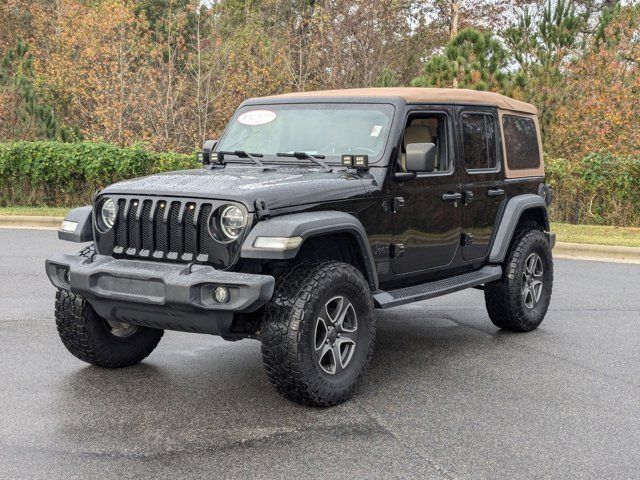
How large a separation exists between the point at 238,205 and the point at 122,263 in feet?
2.79

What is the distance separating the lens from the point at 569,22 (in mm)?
22594

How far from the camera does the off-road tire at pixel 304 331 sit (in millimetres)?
5004

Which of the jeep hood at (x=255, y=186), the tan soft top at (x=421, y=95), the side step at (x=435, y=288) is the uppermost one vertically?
the tan soft top at (x=421, y=95)

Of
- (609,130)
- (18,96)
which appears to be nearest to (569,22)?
(609,130)

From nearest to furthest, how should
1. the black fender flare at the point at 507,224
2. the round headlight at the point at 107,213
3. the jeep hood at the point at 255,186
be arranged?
the jeep hood at the point at 255,186
the round headlight at the point at 107,213
the black fender flare at the point at 507,224

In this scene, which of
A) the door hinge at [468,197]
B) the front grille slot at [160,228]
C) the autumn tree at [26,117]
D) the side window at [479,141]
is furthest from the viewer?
the autumn tree at [26,117]

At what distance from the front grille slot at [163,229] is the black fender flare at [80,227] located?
0.31 metres

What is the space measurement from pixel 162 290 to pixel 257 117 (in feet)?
7.07

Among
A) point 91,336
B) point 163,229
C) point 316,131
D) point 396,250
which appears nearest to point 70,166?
point 316,131

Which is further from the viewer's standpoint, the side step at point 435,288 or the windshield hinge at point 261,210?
the side step at point 435,288

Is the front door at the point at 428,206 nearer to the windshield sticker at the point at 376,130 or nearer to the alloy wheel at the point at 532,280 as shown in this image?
the windshield sticker at the point at 376,130

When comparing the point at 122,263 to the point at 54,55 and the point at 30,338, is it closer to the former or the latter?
the point at 30,338

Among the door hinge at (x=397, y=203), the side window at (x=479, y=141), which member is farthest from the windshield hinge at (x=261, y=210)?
the side window at (x=479, y=141)

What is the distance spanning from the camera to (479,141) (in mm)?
7062
